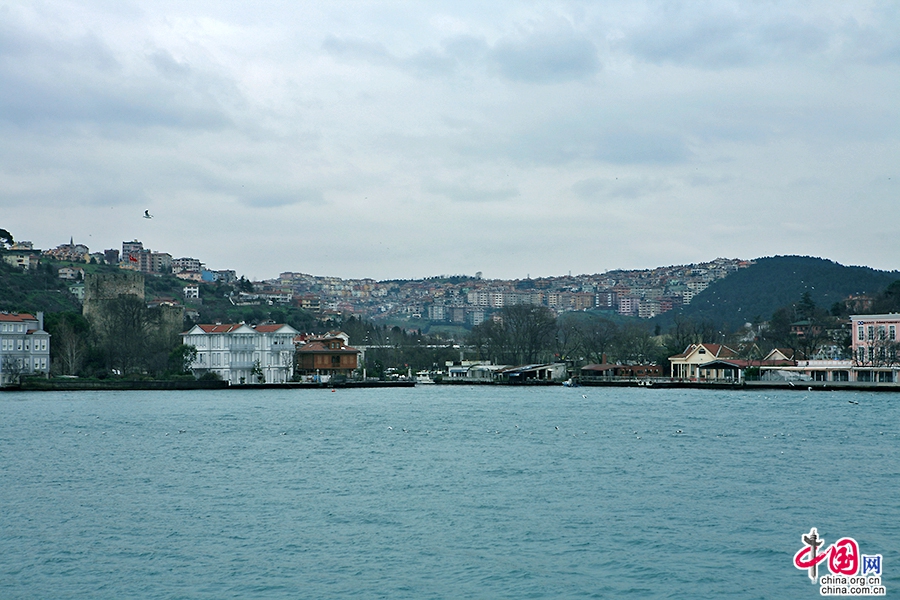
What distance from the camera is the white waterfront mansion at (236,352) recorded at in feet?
220

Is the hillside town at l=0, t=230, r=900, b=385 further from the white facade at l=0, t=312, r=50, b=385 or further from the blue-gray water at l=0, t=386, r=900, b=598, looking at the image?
the blue-gray water at l=0, t=386, r=900, b=598

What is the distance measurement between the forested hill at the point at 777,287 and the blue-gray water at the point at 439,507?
425ft

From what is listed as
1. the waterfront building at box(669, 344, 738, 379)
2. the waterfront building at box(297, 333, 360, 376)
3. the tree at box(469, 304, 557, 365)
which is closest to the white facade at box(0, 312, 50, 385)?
the waterfront building at box(297, 333, 360, 376)

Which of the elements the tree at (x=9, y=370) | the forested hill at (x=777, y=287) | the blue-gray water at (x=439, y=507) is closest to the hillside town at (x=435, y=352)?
the tree at (x=9, y=370)

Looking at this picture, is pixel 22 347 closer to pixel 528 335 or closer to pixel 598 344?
pixel 528 335

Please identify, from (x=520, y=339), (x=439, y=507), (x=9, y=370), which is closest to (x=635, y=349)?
(x=520, y=339)

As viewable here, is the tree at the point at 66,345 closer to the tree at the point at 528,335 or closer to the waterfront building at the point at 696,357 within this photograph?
the tree at the point at 528,335

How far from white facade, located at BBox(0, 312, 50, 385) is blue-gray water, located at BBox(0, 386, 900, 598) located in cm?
2891

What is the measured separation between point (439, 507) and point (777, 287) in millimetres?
164584

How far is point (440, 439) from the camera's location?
3041 cm

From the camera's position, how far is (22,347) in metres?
63.1

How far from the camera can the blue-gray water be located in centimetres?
1345

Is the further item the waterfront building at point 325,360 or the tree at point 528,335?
the tree at point 528,335

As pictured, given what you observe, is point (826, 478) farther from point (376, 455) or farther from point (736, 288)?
point (736, 288)
